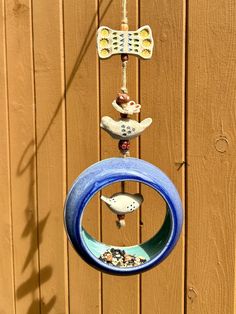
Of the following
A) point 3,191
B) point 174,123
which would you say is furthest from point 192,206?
point 3,191

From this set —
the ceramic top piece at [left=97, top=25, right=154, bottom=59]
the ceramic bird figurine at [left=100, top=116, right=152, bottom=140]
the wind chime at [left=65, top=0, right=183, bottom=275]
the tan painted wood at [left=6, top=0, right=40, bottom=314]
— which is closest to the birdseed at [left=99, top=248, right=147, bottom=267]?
the wind chime at [left=65, top=0, right=183, bottom=275]

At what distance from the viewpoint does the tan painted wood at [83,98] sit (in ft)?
3.88

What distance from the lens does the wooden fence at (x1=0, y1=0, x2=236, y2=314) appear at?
1.07 metres

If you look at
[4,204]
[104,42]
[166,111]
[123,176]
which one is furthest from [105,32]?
[4,204]

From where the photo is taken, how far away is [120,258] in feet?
2.94

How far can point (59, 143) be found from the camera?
4.15ft

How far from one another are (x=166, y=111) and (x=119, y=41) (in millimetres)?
327

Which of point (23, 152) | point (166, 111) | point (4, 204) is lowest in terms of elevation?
point (4, 204)

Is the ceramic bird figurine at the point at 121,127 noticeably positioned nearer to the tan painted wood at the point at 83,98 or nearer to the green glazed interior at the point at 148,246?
the green glazed interior at the point at 148,246

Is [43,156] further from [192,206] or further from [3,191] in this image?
[192,206]

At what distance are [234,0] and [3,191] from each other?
2.59 ft

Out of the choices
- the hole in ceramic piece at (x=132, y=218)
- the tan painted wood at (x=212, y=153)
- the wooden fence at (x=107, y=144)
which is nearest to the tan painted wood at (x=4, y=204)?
the wooden fence at (x=107, y=144)

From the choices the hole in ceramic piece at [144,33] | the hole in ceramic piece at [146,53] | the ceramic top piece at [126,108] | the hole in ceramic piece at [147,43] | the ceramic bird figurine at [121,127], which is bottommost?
the ceramic bird figurine at [121,127]

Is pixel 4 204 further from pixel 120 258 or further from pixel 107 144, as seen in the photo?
pixel 120 258
